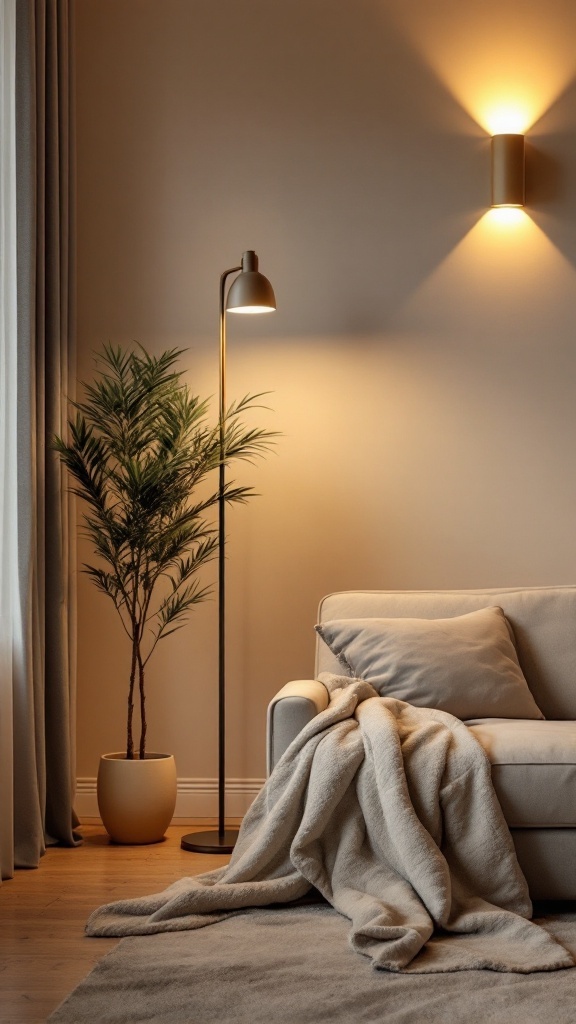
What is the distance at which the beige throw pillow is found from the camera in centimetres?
329

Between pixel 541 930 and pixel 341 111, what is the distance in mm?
2987

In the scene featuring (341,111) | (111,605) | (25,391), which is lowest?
(111,605)

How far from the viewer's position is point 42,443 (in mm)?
3695

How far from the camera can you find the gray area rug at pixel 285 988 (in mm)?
2119

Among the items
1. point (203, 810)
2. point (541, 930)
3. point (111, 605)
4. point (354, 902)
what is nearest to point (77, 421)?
point (111, 605)

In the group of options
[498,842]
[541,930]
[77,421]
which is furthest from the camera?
[77,421]

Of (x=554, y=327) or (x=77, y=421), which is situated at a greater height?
(x=554, y=327)

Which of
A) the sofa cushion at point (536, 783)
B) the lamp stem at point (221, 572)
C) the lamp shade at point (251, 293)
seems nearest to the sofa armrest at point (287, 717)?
the sofa cushion at point (536, 783)

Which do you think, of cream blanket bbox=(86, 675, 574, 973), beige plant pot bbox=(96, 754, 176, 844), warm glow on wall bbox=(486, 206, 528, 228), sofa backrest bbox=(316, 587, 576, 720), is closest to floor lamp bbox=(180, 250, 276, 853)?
beige plant pot bbox=(96, 754, 176, 844)

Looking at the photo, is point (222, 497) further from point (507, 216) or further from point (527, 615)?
point (507, 216)

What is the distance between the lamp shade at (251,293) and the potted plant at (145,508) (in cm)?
33

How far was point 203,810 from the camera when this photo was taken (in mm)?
4137

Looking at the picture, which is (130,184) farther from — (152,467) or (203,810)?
(203,810)

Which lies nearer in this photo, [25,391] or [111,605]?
[25,391]
